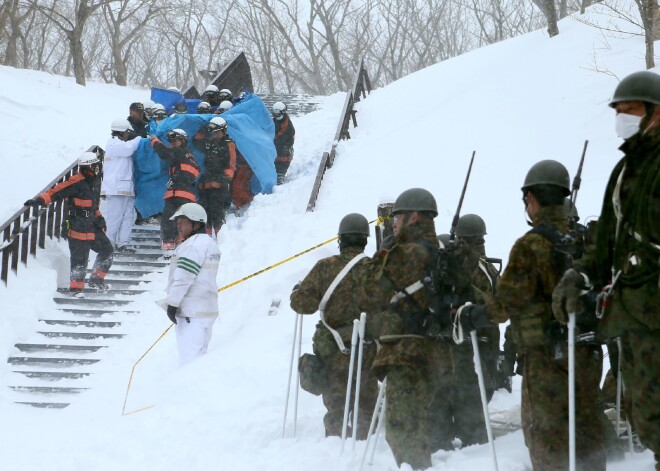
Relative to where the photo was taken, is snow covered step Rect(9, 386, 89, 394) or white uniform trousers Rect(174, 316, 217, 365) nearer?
white uniform trousers Rect(174, 316, 217, 365)

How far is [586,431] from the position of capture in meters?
4.20

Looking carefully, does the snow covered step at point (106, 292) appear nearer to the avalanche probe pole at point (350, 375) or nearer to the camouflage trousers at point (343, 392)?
the camouflage trousers at point (343, 392)

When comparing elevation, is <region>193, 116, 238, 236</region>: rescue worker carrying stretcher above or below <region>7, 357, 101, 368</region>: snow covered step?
above

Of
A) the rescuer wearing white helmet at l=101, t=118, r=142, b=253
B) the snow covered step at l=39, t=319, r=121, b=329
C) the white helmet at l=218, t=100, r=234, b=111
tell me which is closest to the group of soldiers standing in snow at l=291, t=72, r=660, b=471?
the snow covered step at l=39, t=319, r=121, b=329

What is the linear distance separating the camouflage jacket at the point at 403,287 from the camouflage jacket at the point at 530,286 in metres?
0.68

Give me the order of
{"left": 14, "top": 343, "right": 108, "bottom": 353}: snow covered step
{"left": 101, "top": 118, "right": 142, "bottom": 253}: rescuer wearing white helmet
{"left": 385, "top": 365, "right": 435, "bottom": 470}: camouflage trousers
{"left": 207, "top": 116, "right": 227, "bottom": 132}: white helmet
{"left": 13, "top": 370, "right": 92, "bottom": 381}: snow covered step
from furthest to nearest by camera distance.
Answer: {"left": 207, "top": 116, "right": 227, "bottom": 132}: white helmet < {"left": 101, "top": 118, "right": 142, "bottom": 253}: rescuer wearing white helmet < {"left": 14, "top": 343, "right": 108, "bottom": 353}: snow covered step < {"left": 13, "top": 370, "right": 92, "bottom": 381}: snow covered step < {"left": 385, "top": 365, "right": 435, "bottom": 470}: camouflage trousers

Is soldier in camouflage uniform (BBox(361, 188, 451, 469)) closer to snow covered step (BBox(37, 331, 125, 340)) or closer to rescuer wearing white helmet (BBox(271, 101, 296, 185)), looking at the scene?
snow covered step (BBox(37, 331, 125, 340))

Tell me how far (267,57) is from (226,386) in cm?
3634

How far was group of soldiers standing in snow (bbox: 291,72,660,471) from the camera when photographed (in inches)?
134

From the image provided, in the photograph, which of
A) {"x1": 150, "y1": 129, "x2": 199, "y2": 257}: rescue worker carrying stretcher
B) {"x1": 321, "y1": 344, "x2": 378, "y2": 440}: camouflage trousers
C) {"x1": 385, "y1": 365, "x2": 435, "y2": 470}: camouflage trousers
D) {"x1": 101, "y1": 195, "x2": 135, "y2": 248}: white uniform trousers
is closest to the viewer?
{"x1": 385, "y1": 365, "x2": 435, "y2": 470}: camouflage trousers

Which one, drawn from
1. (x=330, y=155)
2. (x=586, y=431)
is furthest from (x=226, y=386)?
(x=330, y=155)

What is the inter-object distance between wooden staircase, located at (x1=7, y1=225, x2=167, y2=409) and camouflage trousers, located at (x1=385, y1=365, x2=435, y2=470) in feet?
14.8

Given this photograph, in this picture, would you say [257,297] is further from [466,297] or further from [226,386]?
[466,297]

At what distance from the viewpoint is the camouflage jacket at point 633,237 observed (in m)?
3.30
